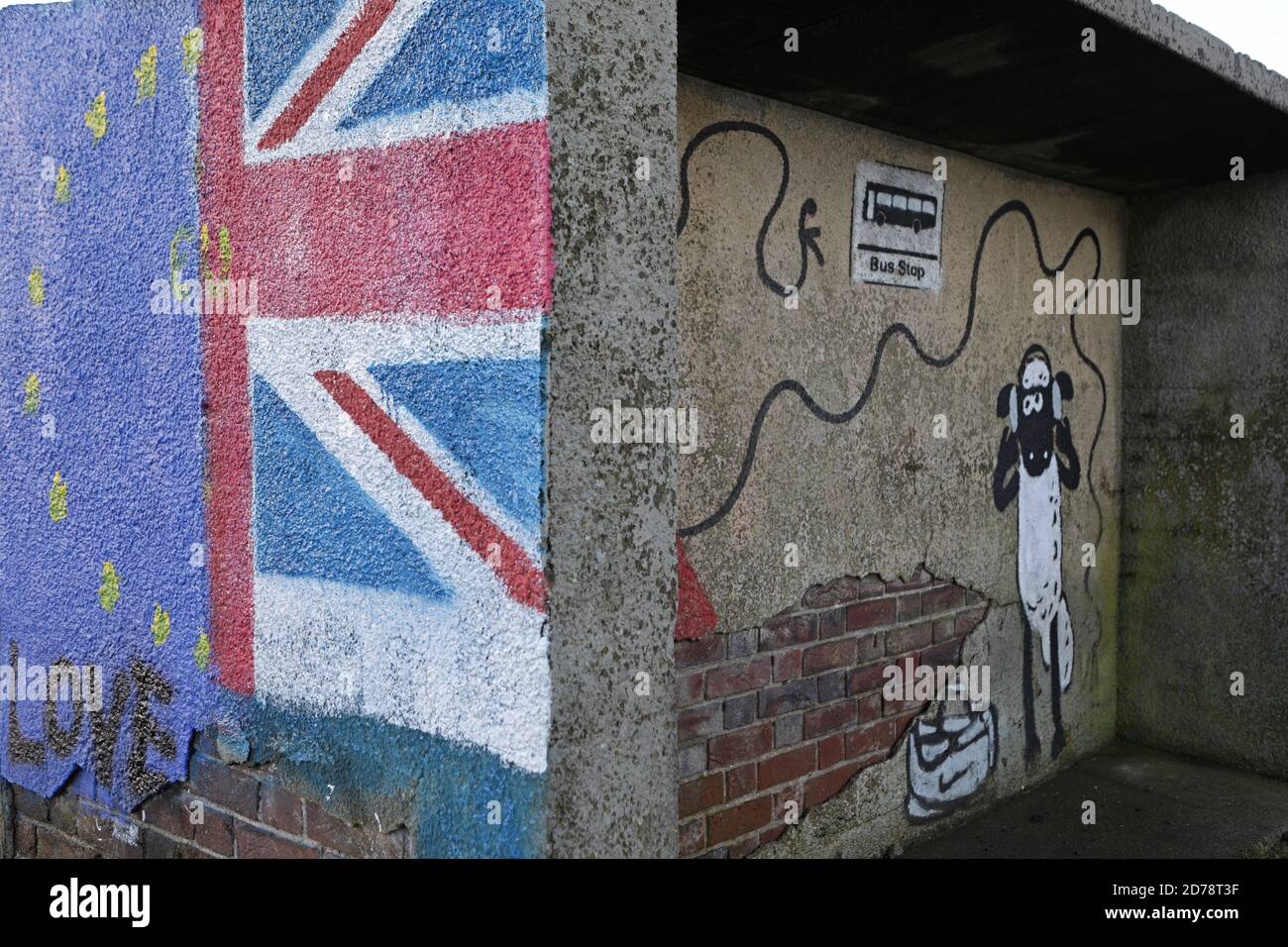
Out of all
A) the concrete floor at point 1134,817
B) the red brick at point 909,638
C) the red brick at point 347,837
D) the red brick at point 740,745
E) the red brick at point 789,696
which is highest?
the red brick at point 909,638

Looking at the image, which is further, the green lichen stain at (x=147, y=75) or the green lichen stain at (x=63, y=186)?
the green lichen stain at (x=63, y=186)

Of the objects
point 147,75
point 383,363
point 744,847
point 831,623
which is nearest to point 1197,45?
point 831,623

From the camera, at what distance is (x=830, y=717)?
10.3 ft

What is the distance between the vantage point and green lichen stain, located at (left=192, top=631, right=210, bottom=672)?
2.45 m

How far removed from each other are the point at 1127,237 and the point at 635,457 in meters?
3.32

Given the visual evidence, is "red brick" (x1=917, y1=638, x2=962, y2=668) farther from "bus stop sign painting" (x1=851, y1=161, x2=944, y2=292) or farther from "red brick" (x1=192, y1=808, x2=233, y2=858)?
"red brick" (x1=192, y1=808, x2=233, y2=858)

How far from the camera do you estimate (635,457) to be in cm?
181

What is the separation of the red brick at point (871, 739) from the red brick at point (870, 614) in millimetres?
301

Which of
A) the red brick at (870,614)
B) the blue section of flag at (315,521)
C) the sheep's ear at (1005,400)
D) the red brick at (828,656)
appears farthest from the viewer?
the sheep's ear at (1005,400)

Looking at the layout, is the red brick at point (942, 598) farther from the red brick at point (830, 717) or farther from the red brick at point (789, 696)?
the red brick at point (789, 696)

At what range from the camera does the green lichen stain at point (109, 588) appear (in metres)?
2.70

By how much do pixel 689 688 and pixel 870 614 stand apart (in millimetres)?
762

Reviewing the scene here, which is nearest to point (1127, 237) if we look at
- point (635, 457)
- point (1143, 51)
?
point (1143, 51)

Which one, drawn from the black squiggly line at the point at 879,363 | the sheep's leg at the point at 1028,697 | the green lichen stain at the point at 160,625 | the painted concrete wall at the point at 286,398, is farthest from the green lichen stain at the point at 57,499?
the sheep's leg at the point at 1028,697
